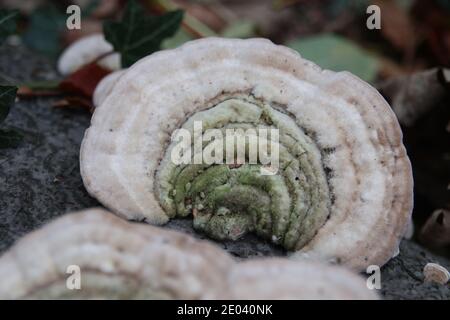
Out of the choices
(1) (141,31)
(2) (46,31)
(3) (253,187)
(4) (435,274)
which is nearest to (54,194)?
(3) (253,187)

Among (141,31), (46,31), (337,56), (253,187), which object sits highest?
(141,31)

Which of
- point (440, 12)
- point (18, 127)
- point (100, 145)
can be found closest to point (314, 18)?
point (440, 12)

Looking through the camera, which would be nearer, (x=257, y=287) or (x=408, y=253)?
(x=257, y=287)

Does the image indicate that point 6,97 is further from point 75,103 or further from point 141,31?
point 141,31

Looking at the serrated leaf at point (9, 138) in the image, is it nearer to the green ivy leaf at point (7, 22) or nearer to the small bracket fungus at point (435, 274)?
the green ivy leaf at point (7, 22)
